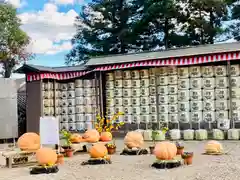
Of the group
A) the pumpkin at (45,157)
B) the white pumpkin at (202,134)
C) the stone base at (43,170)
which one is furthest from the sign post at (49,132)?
the white pumpkin at (202,134)

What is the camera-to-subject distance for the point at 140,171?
27.4ft

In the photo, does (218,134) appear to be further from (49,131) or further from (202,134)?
(49,131)

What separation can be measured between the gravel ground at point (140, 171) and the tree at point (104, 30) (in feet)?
55.2

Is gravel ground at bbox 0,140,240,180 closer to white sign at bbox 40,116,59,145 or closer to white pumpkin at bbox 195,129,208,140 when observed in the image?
white sign at bbox 40,116,59,145

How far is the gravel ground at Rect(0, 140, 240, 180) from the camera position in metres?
7.67

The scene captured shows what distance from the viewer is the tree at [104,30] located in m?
26.6

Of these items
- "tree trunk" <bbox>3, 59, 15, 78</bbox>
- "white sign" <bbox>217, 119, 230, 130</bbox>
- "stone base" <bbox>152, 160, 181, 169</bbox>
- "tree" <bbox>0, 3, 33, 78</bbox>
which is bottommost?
"stone base" <bbox>152, 160, 181, 169</bbox>

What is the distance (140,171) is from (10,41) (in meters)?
17.7

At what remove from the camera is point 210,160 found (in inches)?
369

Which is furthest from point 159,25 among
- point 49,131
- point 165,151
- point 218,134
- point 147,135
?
point 165,151

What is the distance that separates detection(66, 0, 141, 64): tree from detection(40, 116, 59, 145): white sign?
16491mm

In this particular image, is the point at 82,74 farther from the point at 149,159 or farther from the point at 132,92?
the point at 149,159

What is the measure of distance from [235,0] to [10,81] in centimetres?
1481

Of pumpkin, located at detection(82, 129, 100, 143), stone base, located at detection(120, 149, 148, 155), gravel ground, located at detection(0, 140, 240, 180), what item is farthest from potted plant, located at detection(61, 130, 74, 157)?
stone base, located at detection(120, 149, 148, 155)
